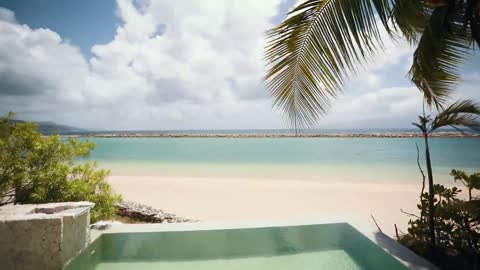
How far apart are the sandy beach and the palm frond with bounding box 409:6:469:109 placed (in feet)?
6.56

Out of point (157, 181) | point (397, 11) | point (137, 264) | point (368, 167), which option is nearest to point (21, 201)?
point (137, 264)

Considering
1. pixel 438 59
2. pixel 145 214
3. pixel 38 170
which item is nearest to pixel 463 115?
pixel 438 59

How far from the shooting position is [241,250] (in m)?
3.21

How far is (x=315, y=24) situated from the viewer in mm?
1794

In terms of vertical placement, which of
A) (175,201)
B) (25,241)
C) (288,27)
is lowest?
(175,201)

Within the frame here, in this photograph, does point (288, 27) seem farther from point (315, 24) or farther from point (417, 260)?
point (417, 260)

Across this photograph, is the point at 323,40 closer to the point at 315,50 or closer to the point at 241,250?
the point at 315,50

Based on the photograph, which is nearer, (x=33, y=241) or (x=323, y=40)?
(x=323, y=40)

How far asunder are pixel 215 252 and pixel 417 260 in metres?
2.19

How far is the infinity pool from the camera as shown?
2.92 meters

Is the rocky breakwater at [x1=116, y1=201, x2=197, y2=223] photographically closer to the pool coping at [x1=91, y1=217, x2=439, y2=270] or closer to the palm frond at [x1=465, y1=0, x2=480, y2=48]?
the pool coping at [x1=91, y1=217, x2=439, y2=270]

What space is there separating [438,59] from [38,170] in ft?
16.4

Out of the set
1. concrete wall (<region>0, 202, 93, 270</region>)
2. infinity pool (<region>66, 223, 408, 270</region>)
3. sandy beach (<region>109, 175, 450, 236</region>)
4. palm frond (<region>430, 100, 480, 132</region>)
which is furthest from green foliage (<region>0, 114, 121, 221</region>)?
palm frond (<region>430, 100, 480, 132</region>)

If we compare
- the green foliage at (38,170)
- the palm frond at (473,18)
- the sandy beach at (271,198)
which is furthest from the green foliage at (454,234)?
the green foliage at (38,170)
